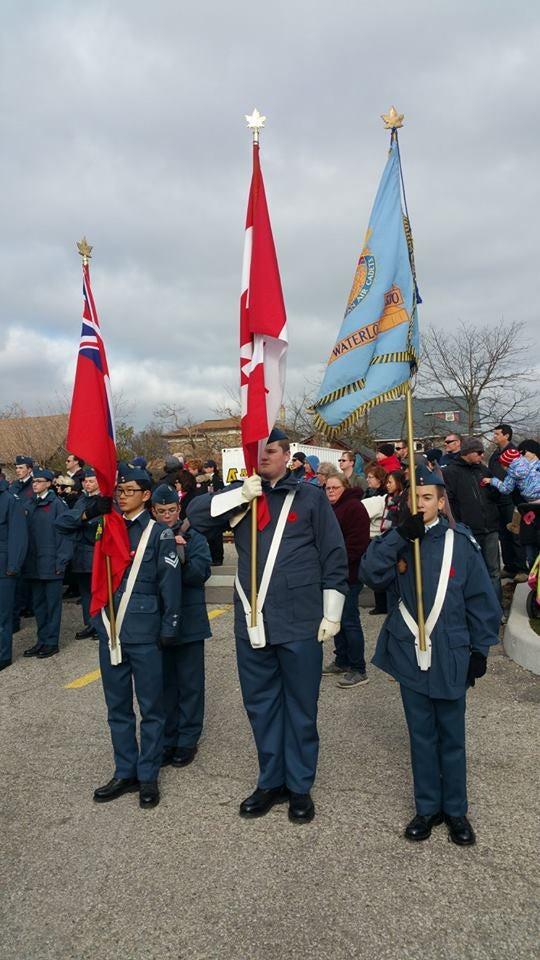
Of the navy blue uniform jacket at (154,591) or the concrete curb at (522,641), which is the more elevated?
the navy blue uniform jacket at (154,591)

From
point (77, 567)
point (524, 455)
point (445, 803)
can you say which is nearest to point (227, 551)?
point (77, 567)

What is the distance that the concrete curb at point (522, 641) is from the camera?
5.87m

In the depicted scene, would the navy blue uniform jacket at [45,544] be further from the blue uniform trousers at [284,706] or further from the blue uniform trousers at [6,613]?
the blue uniform trousers at [284,706]

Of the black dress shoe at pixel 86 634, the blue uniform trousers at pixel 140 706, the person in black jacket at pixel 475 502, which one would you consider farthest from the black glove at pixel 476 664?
the black dress shoe at pixel 86 634

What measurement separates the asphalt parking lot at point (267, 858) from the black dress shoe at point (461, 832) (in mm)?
55

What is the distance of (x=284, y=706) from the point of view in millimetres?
3924

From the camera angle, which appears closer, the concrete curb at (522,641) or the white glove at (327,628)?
the white glove at (327,628)

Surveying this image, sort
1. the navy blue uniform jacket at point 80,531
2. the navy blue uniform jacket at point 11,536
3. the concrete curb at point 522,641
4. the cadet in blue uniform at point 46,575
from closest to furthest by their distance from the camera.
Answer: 1. the concrete curb at point 522,641
2. the navy blue uniform jacket at point 80,531
3. the navy blue uniform jacket at point 11,536
4. the cadet in blue uniform at point 46,575

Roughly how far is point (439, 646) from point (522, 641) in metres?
3.03

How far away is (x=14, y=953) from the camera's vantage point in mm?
2781

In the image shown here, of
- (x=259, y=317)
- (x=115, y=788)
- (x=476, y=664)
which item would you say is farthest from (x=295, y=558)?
(x=115, y=788)

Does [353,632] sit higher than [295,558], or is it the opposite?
[295,558]

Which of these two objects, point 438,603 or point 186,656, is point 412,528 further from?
point 186,656

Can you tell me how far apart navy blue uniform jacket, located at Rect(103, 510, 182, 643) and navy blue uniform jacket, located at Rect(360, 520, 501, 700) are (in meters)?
1.24
